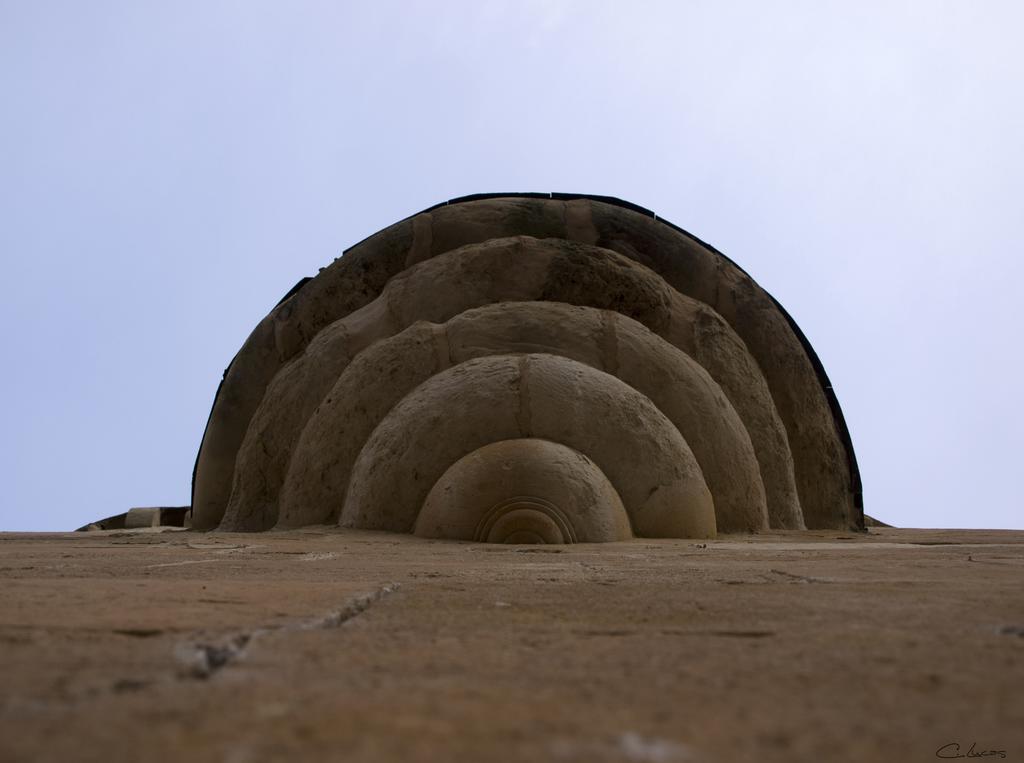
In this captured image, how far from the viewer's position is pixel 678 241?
29.5ft

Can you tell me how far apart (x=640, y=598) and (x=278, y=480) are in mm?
6984

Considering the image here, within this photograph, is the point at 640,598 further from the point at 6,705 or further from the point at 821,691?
the point at 6,705

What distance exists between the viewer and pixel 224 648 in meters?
1.12

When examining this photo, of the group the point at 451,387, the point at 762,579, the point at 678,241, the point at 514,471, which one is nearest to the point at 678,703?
the point at 762,579

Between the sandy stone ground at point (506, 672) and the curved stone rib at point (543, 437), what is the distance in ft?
14.1

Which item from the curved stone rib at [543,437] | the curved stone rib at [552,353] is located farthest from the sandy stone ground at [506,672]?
the curved stone rib at [552,353]

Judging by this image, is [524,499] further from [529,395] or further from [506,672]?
[506,672]

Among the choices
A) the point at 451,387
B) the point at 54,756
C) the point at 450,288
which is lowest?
the point at 54,756

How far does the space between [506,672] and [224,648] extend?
0.36 metres

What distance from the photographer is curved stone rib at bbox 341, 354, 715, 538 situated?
644cm

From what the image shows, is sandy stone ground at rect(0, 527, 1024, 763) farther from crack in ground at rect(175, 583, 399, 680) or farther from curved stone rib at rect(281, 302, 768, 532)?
curved stone rib at rect(281, 302, 768, 532)

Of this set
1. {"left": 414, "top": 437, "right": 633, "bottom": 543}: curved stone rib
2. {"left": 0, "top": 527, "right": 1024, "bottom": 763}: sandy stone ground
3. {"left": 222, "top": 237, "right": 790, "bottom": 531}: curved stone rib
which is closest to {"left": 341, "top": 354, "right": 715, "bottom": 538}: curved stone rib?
{"left": 414, "top": 437, "right": 633, "bottom": 543}: curved stone rib

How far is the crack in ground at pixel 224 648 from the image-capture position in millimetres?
997

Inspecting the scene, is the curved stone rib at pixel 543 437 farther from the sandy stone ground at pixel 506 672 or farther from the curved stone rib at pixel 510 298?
the sandy stone ground at pixel 506 672
